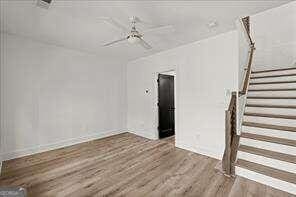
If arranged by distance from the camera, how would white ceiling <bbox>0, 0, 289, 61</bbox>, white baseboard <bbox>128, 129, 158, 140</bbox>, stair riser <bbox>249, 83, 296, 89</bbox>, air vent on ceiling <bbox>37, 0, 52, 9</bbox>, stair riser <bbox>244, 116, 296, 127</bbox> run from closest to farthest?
air vent on ceiling <bbox>37, 0, 52, 9</bbox>, white ceiling <bbox>0, 0, 289, 61</bbox>, stair riser <bbox>244, 116, 296, 127</bbox>, stair riser <bbox>249, 83, 296, 89</bbox>, white baseboard <bbox>128, 129, 158, 140</bbox>

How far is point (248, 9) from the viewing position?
2627 mm

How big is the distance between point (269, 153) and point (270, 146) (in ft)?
0.51

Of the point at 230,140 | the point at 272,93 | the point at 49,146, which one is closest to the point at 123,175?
the point at 230,140

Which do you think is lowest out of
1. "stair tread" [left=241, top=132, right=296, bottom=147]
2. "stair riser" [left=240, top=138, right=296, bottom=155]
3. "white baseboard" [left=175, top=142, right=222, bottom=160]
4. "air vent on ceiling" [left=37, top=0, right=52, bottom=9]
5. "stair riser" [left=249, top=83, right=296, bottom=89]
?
"white baseboard" [left=175, top=142, right=222, bottom=160]

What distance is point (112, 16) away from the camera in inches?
113

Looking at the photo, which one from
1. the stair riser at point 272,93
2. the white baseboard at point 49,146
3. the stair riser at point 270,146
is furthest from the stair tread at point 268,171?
the white baseboard at point 49,146

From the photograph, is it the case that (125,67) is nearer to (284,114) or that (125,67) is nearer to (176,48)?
(176,48)

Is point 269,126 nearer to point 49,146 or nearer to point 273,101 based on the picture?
point 273,101

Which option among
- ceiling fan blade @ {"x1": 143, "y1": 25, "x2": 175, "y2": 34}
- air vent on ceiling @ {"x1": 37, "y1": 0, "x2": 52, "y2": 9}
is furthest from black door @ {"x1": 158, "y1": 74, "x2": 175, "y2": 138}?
air vent on ceiling @ {"x1": 37, "y1": 0, "x2": 52, "y2": 9}

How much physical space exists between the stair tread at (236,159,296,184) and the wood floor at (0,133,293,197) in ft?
0.65

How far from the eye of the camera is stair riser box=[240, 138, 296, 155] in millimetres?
2604

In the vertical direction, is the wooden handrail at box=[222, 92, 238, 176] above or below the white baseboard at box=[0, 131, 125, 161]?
above

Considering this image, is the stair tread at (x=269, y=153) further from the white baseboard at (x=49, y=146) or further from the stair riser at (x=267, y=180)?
the white baseboard at (x=49, y=146)

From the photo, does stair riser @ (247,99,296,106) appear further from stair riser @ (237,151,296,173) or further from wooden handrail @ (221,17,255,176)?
stair riser @ (237,151,296,173)
